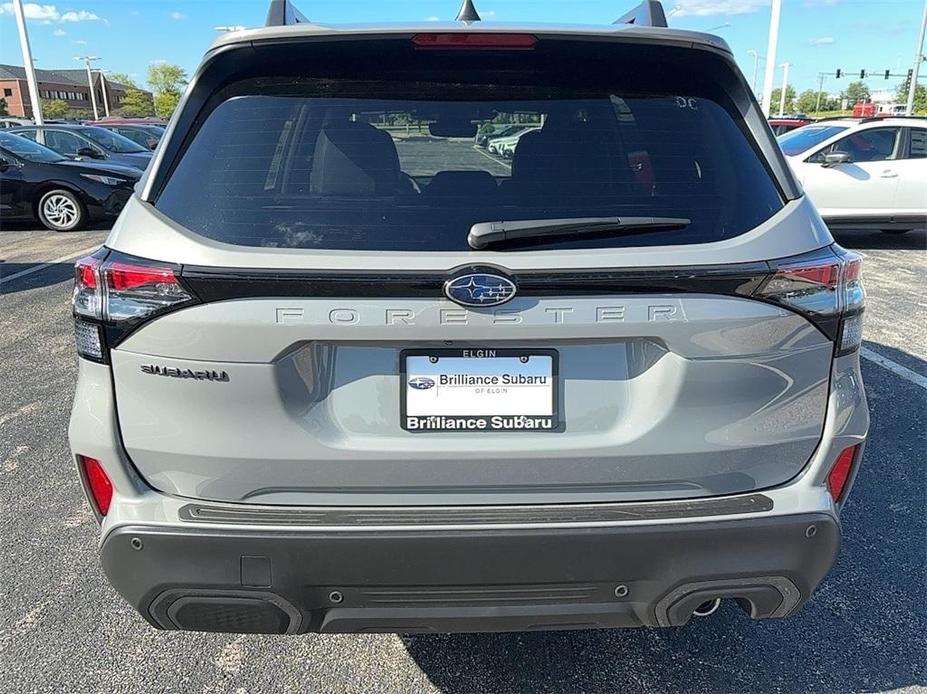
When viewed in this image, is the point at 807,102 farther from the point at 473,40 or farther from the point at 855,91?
the point at 473,40

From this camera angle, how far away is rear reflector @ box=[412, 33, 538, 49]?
1959 millimetres

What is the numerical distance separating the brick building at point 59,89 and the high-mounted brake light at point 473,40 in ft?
377

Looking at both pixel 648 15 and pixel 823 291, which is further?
pixel 648 15

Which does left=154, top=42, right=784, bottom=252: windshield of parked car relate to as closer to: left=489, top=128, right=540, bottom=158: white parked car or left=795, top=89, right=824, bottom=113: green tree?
left=489, top=128, right=540, bottom=158: white parked car

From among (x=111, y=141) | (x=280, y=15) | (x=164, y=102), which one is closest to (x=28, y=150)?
(x=111, y=141)

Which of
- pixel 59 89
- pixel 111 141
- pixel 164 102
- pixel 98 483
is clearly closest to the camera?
pixel 98 483

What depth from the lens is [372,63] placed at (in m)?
1.97

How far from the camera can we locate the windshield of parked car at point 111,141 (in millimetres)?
14648

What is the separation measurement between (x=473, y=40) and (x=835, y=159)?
376 inches

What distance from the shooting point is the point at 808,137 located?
1102 centimetres

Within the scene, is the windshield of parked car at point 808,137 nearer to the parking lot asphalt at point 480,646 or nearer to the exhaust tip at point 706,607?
the parking lot asphalt at point 480,646

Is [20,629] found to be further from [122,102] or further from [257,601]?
[122,102]

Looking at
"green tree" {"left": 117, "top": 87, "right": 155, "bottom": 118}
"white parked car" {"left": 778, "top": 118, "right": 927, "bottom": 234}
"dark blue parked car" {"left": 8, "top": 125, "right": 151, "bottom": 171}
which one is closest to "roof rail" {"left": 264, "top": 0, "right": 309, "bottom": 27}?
"white parked car" {"left": 778, "top": 118, "right": 927, "bottom": 234}

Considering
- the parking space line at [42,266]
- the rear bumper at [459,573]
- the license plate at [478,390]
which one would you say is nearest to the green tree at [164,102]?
the parking space line at [42,266]
